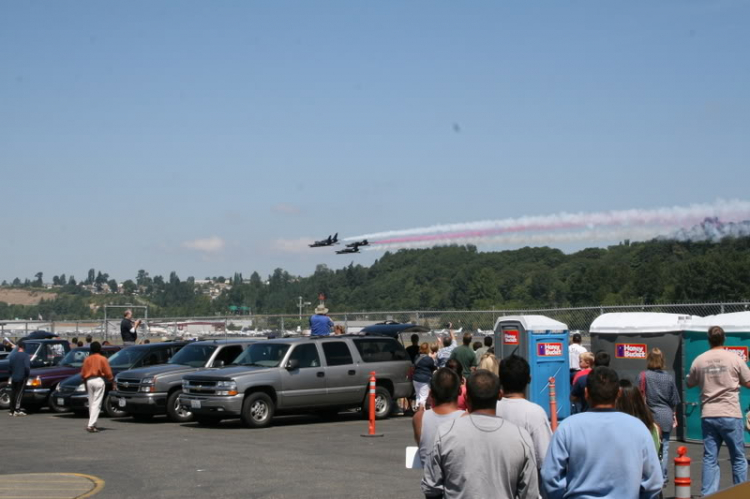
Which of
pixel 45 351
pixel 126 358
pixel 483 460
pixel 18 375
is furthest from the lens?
pixel 45 351

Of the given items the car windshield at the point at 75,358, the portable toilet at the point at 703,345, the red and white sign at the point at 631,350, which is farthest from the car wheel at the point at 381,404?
the car windshield at the point at 75,358

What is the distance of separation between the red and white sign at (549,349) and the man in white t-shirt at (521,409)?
1272cm

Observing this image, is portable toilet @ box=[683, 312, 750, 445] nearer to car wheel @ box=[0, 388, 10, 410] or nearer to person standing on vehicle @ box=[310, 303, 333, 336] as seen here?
person standing on vehicle @ box=[310, 303, 333, 336]

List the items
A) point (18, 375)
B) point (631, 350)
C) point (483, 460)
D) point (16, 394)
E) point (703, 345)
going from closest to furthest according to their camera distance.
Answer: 1. point (483, 460)
2. point (703, 345)
3. point (631, 350)
4. point (18, 375)
5. point (16, 394)

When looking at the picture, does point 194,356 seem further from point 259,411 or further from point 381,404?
point 381,404

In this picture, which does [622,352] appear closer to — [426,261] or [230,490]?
[230,490]

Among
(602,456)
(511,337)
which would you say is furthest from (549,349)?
(602,456)

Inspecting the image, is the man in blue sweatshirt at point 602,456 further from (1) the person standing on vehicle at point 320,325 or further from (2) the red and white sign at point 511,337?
(1) the person standing on vehicle at point 320,325

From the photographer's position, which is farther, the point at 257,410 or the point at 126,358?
the point at 126,358

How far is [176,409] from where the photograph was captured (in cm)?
2038

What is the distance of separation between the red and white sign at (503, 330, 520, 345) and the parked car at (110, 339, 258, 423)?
591cm

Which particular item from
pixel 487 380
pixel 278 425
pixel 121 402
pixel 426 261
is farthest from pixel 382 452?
pixel 426 261

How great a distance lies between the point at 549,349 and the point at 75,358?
494 inches

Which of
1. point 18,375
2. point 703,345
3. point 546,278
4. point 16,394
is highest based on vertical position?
point 546,278
